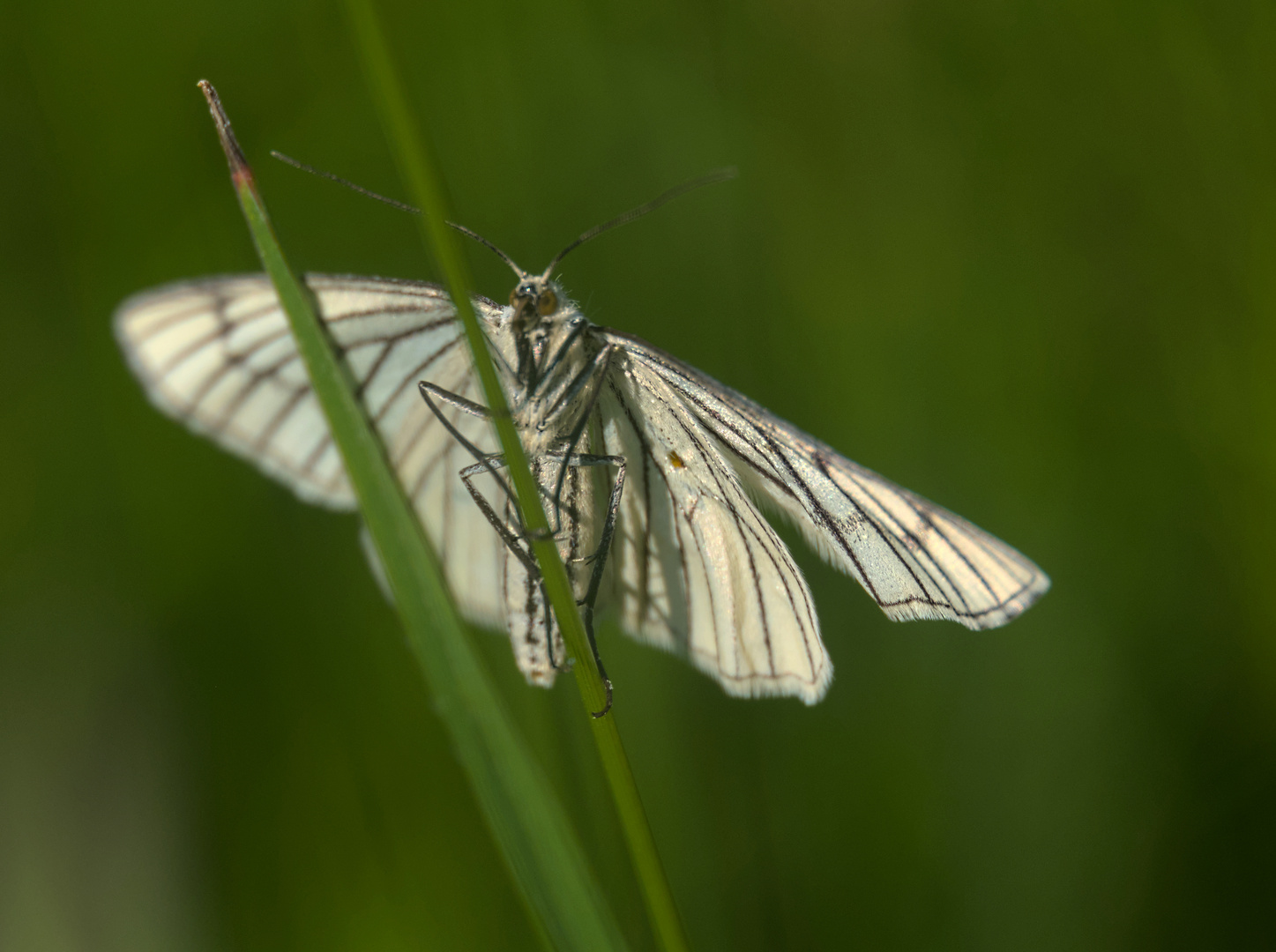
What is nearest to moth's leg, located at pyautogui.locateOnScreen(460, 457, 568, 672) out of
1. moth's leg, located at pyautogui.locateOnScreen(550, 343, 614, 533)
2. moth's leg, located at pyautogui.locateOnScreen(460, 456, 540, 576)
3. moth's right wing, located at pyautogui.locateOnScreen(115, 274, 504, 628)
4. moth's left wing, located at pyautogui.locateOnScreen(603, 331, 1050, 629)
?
moth's leg, located at pyautogui.locateOnScreen(460, 456, 540, 576)

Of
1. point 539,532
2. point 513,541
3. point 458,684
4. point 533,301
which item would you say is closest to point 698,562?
point 513,541

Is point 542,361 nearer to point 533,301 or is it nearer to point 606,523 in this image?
point 533,301

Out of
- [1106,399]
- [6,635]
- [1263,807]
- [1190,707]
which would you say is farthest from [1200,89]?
[6,635]

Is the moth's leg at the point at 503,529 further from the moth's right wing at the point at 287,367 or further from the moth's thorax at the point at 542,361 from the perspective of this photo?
the moth's right wing at the point at 287,367

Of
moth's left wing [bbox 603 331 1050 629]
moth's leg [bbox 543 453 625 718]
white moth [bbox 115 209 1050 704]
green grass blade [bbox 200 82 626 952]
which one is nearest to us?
green grass blade [bbox 200 82 626 952]

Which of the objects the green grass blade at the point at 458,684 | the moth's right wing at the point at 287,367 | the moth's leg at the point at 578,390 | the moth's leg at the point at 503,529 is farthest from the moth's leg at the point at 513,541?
the green grass blade at the point at 458,684

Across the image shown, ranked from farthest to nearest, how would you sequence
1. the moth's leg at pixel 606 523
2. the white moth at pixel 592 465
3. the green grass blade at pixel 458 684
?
1. the moth's leg at pixel 606 523
2. the white moth at pixel 592 465
3. the green grass blade at pixel 458 684

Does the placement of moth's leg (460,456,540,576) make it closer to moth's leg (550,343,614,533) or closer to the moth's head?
moth's leg (550,343,614,533)
